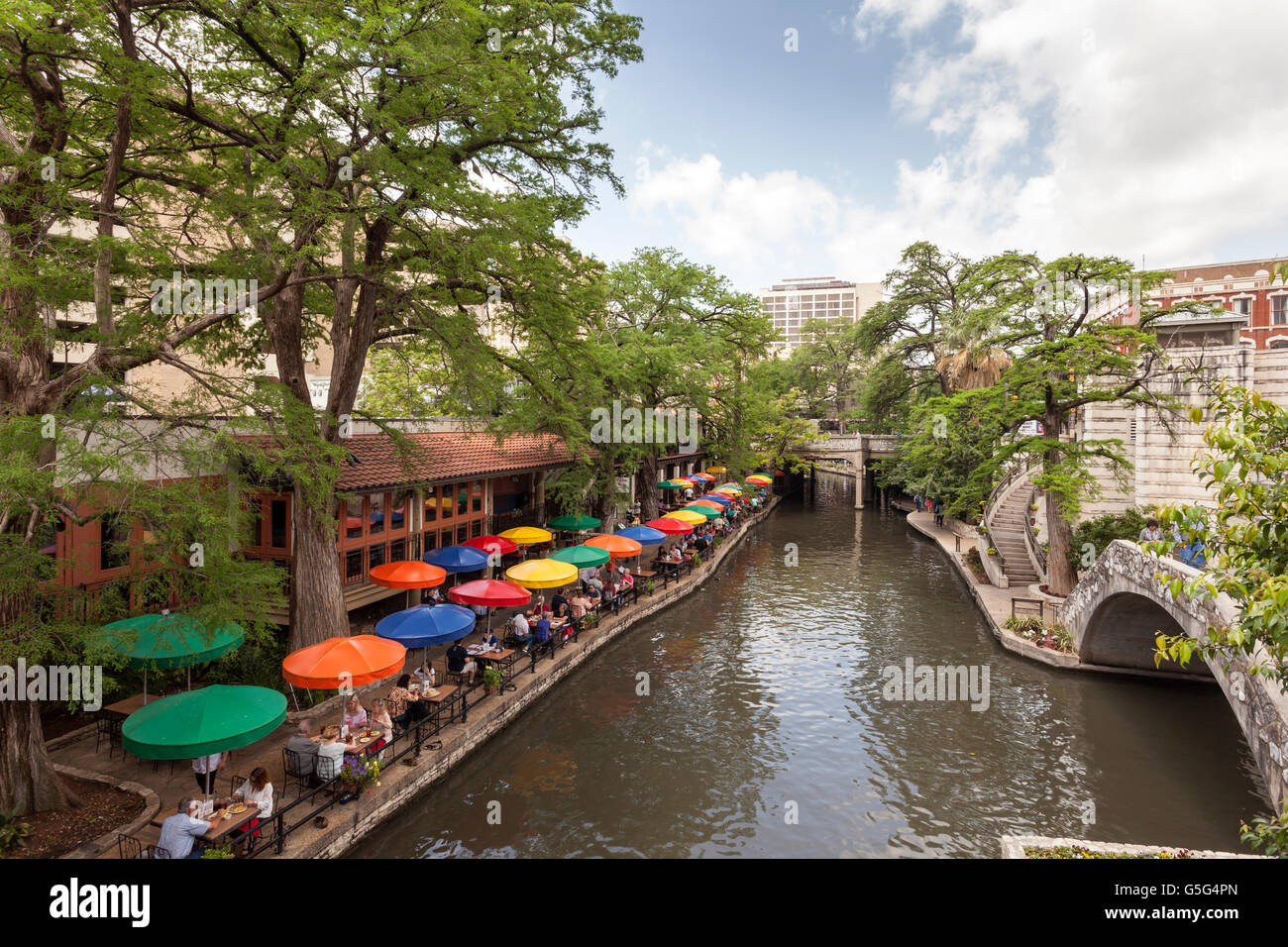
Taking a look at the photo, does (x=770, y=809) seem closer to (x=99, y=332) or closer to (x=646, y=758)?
(x=646, y=758)

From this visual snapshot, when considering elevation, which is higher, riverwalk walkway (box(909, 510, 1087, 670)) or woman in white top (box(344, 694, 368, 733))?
woman in white top (box(344, 694, 368, 733))

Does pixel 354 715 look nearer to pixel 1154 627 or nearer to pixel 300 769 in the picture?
pixel 300 769

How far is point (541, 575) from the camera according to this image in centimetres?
1736

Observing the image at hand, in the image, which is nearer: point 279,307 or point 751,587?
point 279,307

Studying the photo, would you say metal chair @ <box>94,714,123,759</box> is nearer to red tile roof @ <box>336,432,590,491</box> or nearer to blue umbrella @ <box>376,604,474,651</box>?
blue umbrella @ <box>376,604,474,651</box>

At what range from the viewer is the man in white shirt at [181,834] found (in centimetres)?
810

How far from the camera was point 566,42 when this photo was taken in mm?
15656

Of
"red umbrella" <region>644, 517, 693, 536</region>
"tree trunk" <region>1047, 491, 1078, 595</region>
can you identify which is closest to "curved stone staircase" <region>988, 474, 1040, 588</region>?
"tree trunk" <region>1047, 491, 1078, 595</region>

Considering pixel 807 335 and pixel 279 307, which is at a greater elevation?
pixel 807 335

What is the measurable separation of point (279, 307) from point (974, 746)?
60.2 feet

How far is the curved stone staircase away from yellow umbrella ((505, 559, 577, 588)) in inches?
766

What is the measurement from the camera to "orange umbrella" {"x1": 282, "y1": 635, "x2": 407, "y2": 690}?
10555 millimetres

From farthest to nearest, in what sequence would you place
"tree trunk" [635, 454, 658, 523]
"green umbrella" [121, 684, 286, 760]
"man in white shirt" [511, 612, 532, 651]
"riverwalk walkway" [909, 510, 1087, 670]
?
"tree trunk" [635, 454, 658, 523], "riverwalk walkway" [909, 510, 1087, 670], "man in white shirt" [511, 612, 532, 651], "green umbrella" [121, 684, 286, 760]

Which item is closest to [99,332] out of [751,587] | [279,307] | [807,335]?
[279,307]
